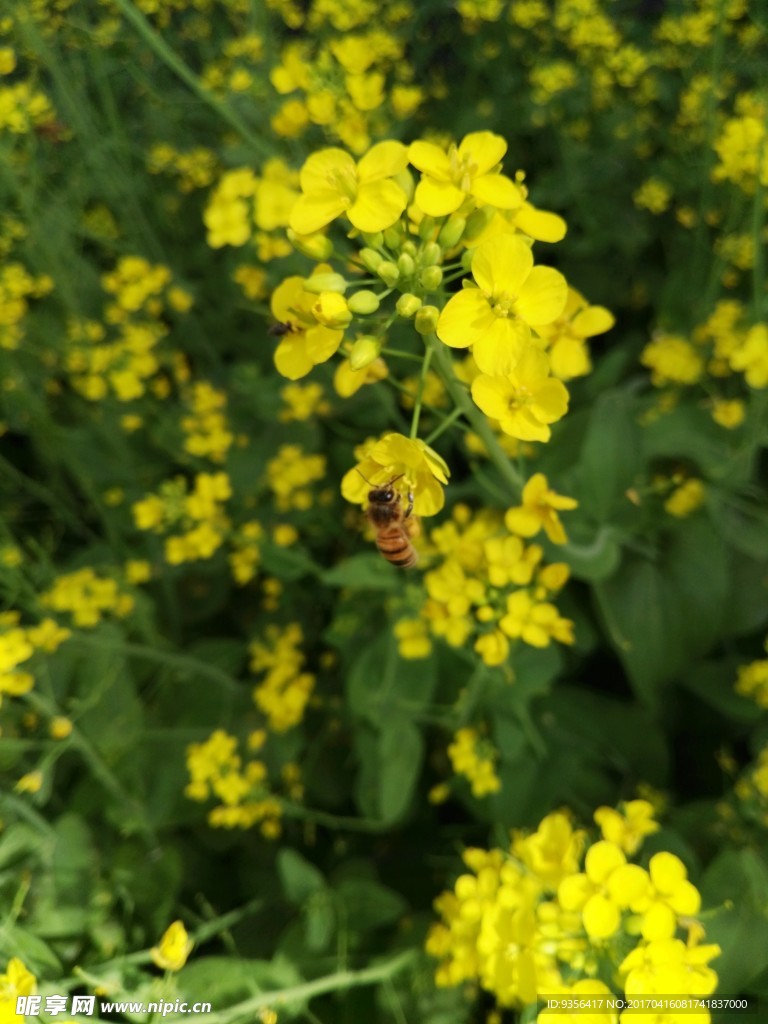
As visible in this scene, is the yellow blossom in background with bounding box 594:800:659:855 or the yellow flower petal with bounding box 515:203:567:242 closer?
the yellow flower petal with bounding box 515:203:567:242

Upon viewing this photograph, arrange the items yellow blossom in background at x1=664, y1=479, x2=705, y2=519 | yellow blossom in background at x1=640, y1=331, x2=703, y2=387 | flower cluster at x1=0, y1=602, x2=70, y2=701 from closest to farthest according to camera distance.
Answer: flower cluster at x1=0, y1=602, x2=70, y2=701 → yellow blossom in background at x1=664, y1=479, x2=705, y2=519 → yellow blossom in background at x1=640, y1=331, x2=703, y2=387

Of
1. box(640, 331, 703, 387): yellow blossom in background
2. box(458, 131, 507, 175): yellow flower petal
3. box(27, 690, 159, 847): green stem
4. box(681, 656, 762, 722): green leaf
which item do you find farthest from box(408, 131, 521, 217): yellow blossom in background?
box(681, 656, 762, 722): green leaf

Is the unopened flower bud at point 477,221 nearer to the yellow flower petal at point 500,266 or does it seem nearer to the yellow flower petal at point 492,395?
the yellow flower petal at point 500,266

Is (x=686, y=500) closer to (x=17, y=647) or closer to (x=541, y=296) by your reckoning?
(x=541, y=296)

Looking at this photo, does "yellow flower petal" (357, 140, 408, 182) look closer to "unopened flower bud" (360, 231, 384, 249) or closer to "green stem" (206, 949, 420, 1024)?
"unopened flower bud" (360, 231, 384, 249)

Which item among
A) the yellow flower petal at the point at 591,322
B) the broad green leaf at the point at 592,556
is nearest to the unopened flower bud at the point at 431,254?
the yellow flower petal at the point at 591,322

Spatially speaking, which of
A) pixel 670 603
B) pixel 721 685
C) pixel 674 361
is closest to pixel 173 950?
pixel 670 603
